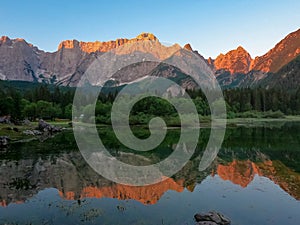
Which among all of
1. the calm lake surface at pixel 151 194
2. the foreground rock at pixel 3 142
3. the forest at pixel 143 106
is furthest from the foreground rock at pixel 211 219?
the forest at pixel 143 106

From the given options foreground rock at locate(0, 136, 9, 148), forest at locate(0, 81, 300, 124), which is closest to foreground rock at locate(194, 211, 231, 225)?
foreground rock at locate(0, 136, 9, 148)

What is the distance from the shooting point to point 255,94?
597 feet

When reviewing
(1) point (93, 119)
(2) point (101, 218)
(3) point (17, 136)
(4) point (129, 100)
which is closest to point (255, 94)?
(4) point (129, 100)

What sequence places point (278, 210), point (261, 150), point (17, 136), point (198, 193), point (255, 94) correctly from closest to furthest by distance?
point (278, 210)
point (198, 193)
point (261, 150)
point (17, 136)
point (255, 94)

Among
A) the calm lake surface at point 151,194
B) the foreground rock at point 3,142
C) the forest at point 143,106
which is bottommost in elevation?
the calm lake surface at point 151,194

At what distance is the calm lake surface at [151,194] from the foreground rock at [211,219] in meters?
0.91

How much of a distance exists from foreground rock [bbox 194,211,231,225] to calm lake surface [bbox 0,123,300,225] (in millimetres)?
906

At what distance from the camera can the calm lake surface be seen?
63.6 feet

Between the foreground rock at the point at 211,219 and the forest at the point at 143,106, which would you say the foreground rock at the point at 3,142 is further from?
the foreground rock at the point at 211,219

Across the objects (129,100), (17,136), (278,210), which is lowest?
(278,210)

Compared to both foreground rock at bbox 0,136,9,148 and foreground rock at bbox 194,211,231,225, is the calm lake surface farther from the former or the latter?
foreground rock at bbox 0,136,9,148

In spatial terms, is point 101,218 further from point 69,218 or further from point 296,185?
point 296,185

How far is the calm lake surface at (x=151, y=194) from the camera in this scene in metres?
19.4

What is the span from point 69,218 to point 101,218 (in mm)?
2196
